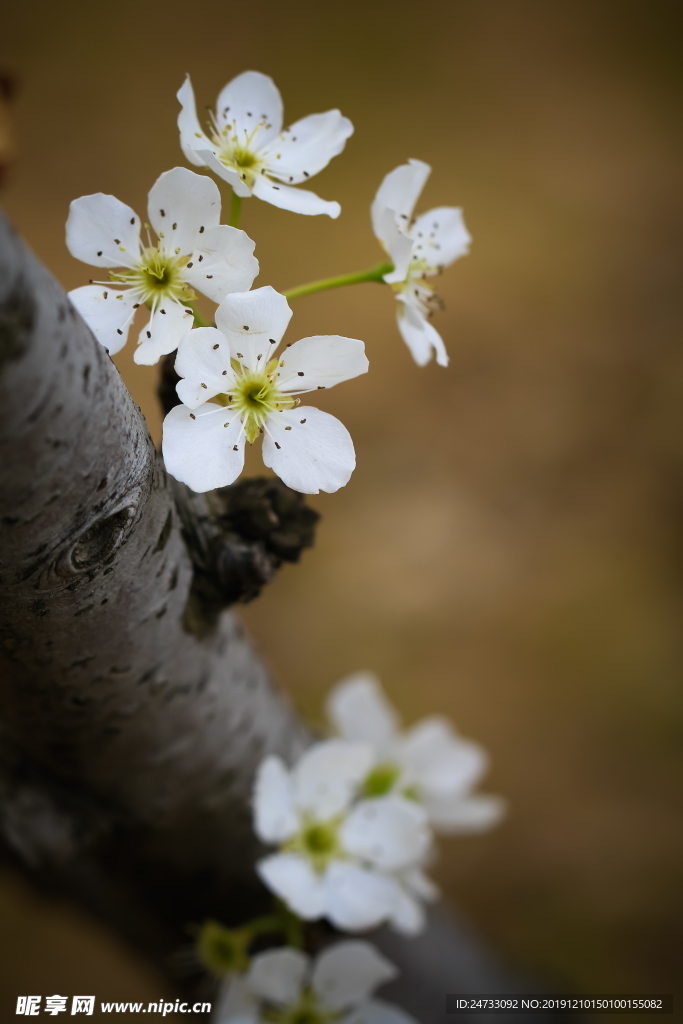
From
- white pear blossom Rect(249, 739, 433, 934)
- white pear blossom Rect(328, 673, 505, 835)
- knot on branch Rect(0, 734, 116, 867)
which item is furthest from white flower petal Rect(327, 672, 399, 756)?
knot on branch Rect(0, 734, 116, 867)

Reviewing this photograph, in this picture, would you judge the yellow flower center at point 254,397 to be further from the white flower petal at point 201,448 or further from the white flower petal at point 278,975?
the white flower petal at point 278,975

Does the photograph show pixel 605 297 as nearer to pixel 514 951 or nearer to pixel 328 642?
pixel 328 642

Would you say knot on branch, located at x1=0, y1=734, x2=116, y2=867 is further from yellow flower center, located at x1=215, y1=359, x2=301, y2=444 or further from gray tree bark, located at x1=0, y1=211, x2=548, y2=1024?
yellow flower center, located at x1=215, y1=359, x2=301, y2=444

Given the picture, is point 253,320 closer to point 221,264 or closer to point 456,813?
point 221,264

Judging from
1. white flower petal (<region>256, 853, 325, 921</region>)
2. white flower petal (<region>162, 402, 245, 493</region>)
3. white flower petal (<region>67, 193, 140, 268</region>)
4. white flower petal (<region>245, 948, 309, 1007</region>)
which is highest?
white flower petal (<region>67, 193, 140, 268</region>)

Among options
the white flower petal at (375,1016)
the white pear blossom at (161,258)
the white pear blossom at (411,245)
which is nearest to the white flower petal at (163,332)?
the white pear blossom at (161,258)

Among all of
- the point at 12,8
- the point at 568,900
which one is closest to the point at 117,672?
the point at 568,900

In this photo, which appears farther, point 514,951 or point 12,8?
point 12,8
